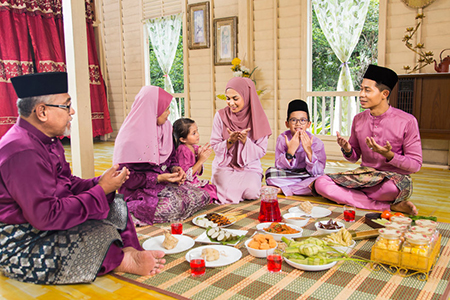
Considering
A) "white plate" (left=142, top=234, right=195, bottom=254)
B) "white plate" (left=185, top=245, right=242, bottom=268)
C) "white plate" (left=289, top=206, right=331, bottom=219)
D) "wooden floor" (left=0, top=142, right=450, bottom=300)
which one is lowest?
"wooden floor" (left=0, top=142, right=450, bottom=300)

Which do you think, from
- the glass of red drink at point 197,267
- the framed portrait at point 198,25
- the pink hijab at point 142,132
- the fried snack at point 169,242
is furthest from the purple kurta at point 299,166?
the framed portrait at point 198,25

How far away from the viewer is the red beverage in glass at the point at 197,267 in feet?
5.79

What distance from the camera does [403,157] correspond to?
2.75 metres

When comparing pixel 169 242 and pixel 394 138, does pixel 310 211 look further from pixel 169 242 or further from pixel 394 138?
pixel 169 242

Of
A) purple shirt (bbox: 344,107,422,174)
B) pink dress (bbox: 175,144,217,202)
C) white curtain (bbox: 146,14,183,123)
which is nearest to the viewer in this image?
purple shirt (bbox: 344,107,422,174)

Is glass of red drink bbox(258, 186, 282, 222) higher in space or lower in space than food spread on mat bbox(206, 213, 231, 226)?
higher

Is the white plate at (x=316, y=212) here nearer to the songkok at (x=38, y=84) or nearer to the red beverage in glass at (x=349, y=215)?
the red beverage in glass at (x=349, y=215)

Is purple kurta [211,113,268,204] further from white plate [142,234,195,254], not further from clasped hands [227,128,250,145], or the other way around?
white plate [142,234,195,254]

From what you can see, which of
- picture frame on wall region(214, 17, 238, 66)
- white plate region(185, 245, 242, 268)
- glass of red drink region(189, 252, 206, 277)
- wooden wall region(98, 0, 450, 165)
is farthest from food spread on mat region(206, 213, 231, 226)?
picture frame on wall region(214, 17, 238, 66)

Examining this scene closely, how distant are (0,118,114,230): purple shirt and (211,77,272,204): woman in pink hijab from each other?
1559 mm

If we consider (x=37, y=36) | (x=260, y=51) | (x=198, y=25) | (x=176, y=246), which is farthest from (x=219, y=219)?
(x=37, y=36)

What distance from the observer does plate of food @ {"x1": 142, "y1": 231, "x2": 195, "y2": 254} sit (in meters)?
2.04

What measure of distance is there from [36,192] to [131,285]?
59cm

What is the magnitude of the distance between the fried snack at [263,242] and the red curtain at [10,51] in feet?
20.1
